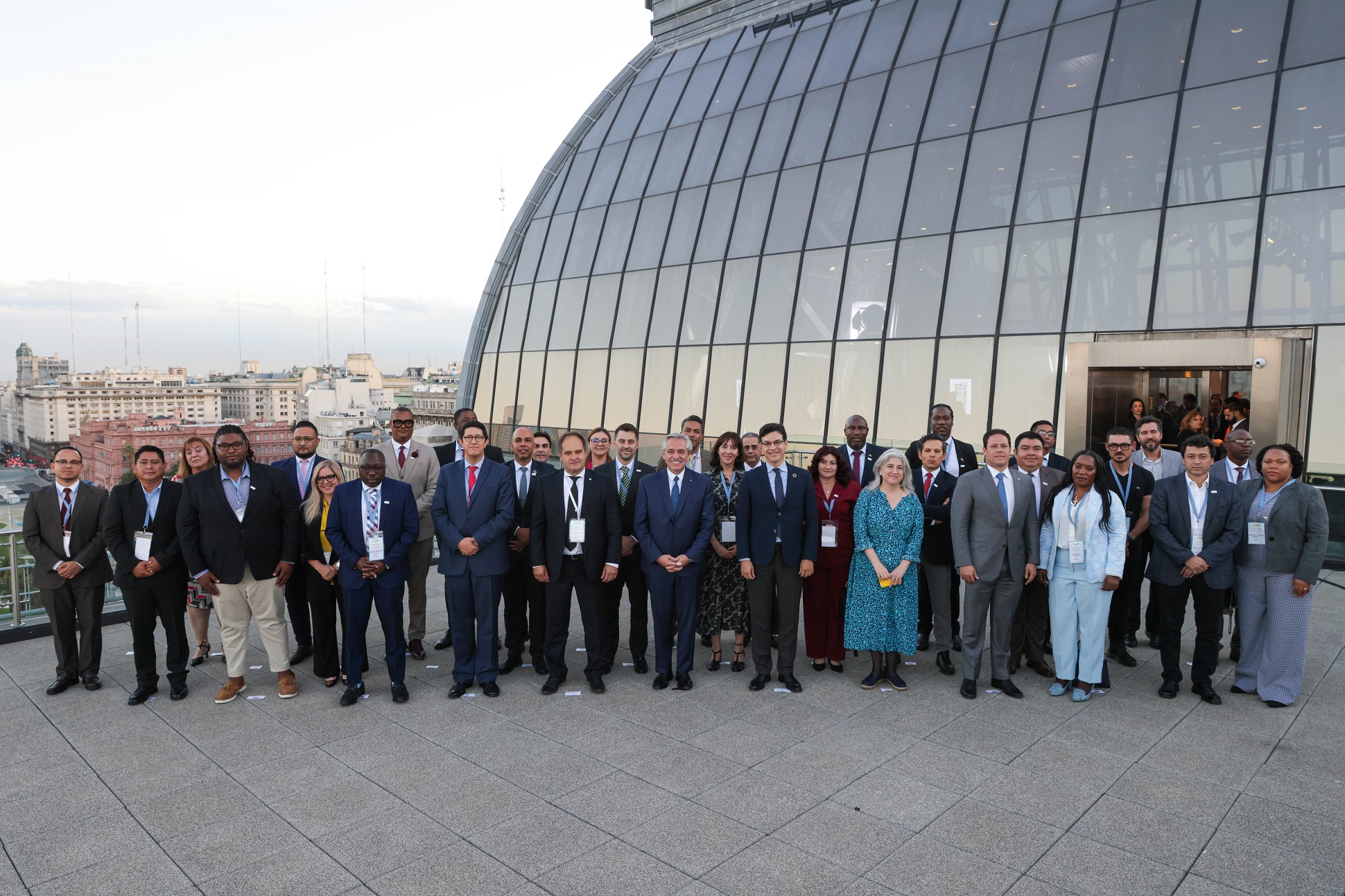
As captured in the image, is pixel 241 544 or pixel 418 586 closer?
pixel 241 544

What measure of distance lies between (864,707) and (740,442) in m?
2.97

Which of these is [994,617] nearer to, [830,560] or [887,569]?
[887,569]

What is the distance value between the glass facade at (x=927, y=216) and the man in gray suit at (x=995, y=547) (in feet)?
24.1

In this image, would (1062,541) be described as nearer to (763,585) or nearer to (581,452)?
(763,585)

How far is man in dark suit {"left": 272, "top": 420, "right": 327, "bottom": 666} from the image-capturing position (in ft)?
23.7

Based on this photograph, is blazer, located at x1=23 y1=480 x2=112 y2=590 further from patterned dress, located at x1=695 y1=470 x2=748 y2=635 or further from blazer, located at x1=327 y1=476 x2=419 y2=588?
patterned dress, located at x1=695 y1=470 x2=748 y2=635

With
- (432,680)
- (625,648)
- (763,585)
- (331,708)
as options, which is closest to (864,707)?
(763,585)

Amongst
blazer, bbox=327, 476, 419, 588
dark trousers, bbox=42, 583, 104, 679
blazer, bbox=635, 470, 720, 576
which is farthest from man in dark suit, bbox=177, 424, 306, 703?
blazer, bbox=635, 470, 720, 576

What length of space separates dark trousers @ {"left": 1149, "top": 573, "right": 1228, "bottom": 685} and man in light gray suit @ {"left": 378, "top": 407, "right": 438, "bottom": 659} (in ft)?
21.5

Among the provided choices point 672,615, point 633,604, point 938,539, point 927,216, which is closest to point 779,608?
point 672,615

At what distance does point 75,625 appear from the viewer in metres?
6.63

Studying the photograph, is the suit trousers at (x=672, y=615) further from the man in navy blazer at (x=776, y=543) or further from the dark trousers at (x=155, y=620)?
the dark trousers at (x=155, y=620)

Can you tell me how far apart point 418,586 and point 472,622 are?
137 centimetres

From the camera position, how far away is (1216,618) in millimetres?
6293
